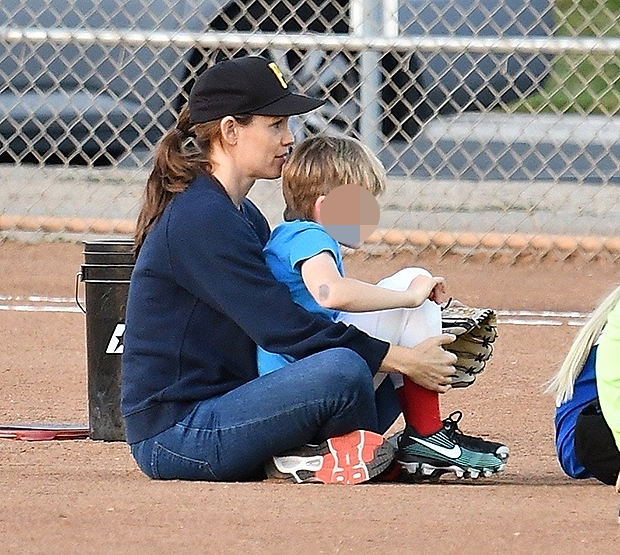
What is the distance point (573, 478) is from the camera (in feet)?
12.7

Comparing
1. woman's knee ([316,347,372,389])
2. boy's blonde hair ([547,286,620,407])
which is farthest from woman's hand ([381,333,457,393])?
boy's blonde hair ([547,286,620,407])

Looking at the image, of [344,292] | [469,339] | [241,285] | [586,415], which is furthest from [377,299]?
[586,415]

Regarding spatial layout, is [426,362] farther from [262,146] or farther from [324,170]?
[262,146]

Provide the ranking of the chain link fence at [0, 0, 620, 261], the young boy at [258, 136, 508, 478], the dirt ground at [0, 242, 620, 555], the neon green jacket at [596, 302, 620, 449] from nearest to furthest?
the dirt ground at [0, 242, 620, 555], the neon green jacket at [596, 302, 620, 449], the young boy at [258, 136, 508, 478], the chain link fence at [0, 0, 620, 261]

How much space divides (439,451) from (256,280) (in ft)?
2.32

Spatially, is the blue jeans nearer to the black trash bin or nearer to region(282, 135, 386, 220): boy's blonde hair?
region(282, 135, 386, 220): boy's blonde hair

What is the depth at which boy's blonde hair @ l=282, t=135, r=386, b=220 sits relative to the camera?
3.66m

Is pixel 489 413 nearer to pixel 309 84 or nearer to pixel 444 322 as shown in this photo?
pixel 444 322

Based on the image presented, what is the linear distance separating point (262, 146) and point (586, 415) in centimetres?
113

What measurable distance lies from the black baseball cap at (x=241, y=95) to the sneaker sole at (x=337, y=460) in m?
0.87

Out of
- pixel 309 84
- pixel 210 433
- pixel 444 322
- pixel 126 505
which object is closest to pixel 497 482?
pixel 444 322

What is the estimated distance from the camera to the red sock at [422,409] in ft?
12.3

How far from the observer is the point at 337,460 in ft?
11.7

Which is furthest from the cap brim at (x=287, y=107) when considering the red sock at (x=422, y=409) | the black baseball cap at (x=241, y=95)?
the red sock at (x=422, y=409)
